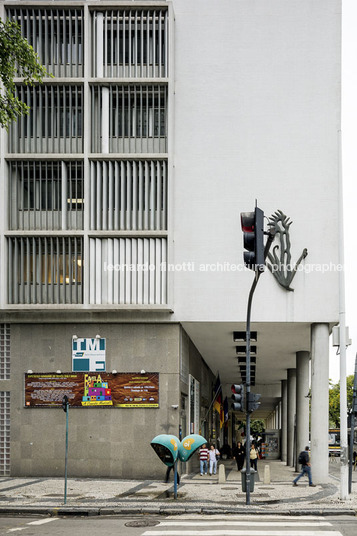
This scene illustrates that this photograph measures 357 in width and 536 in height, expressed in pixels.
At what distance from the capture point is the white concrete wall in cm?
2678

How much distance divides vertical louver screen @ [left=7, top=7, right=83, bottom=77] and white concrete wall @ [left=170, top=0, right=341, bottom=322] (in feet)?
12.9

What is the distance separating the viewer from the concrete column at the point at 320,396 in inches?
1055

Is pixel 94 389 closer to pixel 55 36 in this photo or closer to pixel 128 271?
pixel 128 271

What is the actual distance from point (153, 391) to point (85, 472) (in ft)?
13.3

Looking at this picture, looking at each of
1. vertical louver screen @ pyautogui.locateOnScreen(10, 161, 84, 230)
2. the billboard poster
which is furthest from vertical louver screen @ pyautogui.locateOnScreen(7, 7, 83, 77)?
the billboard poster

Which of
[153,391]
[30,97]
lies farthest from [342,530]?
[30,97]

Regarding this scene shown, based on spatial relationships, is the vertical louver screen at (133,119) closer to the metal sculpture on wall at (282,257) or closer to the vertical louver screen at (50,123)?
the vertical louver screen at (50,123)

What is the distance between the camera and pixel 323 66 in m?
27.1

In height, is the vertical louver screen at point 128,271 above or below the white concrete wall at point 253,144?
below

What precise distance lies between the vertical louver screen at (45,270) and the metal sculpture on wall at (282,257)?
749 cm

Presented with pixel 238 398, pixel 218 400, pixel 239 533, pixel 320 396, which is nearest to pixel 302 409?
pixel 320 396

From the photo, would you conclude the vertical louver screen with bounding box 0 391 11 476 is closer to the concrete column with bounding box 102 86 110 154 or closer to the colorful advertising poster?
the colorful advertising poster

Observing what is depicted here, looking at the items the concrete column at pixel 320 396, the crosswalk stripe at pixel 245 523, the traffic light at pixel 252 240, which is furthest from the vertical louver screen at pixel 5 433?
the traffic light at pixel 252 240

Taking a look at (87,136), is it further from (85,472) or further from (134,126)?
(85,472)
